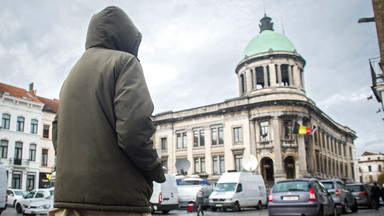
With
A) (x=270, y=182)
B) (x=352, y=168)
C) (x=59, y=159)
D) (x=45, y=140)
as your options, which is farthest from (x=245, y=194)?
(x=352, y=168)

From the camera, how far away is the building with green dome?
41906 mm

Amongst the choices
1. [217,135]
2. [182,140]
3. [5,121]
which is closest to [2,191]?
[5,121]

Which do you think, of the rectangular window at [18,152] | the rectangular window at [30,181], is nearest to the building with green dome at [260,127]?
the rectangular window at [30,181]

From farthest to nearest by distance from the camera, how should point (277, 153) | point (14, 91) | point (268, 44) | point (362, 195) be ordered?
point (268, 44)
point (14, 91)
point (277, 153)
point (362, 195)

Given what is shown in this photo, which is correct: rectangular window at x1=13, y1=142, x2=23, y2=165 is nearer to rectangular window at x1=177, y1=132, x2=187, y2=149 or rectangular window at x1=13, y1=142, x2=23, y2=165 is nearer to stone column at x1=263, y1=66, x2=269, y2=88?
rectangular window at x1=177, y1=132, x2=187, y2=149

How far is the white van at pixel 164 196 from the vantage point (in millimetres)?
20703

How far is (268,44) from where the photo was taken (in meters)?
47.6

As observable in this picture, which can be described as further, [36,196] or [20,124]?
[20,124]

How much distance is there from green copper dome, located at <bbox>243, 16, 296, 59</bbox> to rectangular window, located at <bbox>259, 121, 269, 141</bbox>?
1002 cm

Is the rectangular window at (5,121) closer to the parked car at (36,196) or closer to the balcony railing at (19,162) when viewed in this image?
the balcony railing at (19,162)

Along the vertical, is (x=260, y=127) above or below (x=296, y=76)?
below

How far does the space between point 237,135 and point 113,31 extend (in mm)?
42552

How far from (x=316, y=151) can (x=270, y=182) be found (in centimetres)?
863

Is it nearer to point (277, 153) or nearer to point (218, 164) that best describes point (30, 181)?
point (218, 164)
